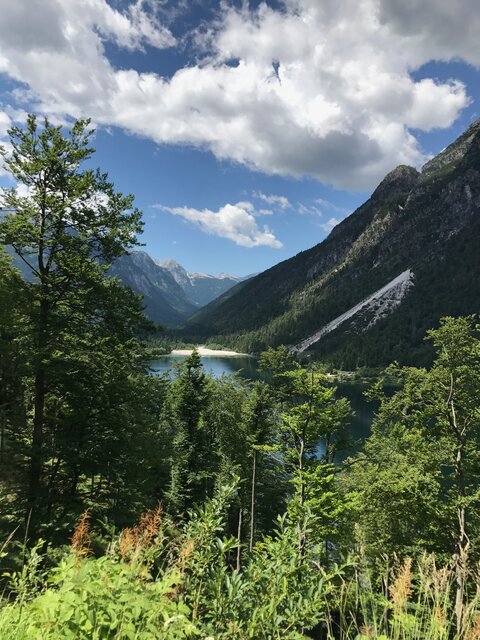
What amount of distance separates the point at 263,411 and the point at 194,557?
2685 centimetres

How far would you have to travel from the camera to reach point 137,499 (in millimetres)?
14078

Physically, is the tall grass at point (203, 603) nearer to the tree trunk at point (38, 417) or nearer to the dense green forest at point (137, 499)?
the dense green forest at point (137, 499)

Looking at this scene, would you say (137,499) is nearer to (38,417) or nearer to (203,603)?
(38,417)

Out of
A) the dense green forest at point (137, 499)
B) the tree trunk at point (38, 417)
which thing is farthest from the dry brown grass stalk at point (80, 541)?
the tree trunk at point (38, 417)

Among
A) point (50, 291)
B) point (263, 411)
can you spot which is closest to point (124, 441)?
point (50, 291)

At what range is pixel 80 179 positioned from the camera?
11375 millimetres

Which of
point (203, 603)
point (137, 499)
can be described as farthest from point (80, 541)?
point (137, 499)

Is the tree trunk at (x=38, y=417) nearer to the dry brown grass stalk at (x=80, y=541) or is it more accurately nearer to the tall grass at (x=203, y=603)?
the dry brown grass stalk at (x=80, y=541)

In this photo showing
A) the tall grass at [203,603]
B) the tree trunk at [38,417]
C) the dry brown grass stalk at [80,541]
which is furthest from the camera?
the tree trunk at [38,417]

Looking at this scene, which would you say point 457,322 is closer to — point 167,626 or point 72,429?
point 72,429

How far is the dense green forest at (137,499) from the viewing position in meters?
2.61

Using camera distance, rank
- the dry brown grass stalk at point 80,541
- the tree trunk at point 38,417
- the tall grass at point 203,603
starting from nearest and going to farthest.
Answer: the tall grass at point 203,603 → the dry brown grass stalk at point 80,541 → the tree trunk at point 38,417

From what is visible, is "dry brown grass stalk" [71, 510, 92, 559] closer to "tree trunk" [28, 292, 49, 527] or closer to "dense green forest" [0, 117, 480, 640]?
"dense green forest" [0, 117, 480, 640]

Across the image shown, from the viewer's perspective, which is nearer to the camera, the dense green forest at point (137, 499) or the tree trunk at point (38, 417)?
the dense green forest at point (137, 499)
